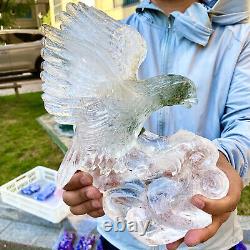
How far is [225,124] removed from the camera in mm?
1019

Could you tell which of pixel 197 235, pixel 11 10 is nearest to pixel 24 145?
pixel 197 235

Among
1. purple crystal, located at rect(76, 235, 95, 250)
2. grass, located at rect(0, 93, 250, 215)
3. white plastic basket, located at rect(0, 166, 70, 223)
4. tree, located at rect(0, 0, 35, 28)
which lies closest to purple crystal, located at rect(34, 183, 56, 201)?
white plastic basket, located at rect(0, 166, 70, 223)

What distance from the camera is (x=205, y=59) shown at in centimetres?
104

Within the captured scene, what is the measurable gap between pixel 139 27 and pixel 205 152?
1.67 ft

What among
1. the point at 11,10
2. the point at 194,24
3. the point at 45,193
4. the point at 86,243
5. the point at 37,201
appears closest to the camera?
the point at 194,24

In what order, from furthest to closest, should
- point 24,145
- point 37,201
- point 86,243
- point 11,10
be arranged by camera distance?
point 11,10, point 24,145, point 37,201, point 86,243

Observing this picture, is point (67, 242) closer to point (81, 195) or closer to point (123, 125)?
point (81, 195)

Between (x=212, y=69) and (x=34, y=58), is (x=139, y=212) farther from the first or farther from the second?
(x=34, y=58)

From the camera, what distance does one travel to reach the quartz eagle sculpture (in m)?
0.73

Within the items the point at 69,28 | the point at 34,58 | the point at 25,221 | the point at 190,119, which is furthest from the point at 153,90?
the point at 34,58

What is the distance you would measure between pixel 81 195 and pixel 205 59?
496 millimetres

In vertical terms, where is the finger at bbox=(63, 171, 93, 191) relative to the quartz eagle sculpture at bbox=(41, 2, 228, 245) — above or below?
below

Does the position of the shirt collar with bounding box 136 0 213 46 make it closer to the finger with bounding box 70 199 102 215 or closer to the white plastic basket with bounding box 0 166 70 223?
the finger with bounding box 70 199 102 215

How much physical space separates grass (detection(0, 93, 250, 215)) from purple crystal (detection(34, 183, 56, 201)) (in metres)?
0.73
